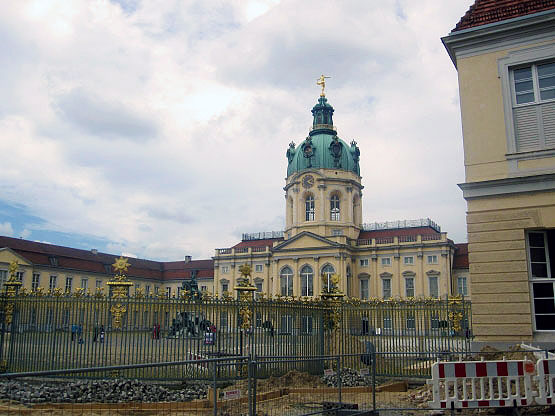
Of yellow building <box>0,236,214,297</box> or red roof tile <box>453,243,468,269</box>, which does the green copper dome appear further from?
yellow building <box>0,236,214,297</box>

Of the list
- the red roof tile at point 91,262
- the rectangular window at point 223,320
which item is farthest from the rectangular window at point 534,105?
the red roof tile at point 91,262

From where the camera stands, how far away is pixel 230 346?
1462cm

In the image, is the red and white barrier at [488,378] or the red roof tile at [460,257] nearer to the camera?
the red and white barrier at [488,378]

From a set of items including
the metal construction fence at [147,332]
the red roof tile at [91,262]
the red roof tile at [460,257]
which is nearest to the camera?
the metal construction fence at [147,332]

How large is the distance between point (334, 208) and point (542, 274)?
51.2 m

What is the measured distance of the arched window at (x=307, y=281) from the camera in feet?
201

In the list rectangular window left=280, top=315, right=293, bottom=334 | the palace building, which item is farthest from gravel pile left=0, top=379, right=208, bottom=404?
the palace building

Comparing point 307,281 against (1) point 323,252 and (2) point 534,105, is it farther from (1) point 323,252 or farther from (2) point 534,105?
(2) point 534,105

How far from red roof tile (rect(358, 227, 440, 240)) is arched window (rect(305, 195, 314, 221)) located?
20.8ft

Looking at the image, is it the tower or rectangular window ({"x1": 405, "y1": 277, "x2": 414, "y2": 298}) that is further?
the tower

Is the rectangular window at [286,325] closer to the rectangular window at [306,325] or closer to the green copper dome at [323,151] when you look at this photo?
the rectangular window at [306,325]

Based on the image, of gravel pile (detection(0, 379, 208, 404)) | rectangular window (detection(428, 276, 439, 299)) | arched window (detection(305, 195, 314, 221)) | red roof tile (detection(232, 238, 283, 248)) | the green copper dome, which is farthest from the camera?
red roof tile (detection(232, 238, 283, 248))

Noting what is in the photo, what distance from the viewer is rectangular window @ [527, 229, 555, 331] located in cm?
1270

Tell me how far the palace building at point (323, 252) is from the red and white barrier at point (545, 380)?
155ft
